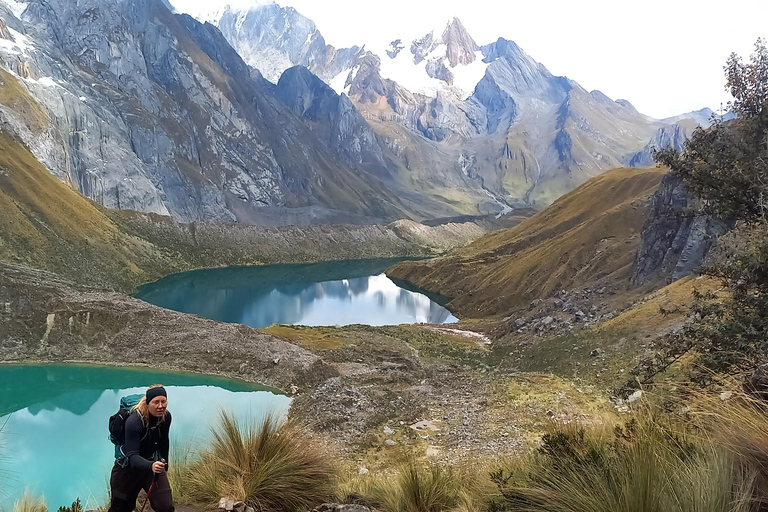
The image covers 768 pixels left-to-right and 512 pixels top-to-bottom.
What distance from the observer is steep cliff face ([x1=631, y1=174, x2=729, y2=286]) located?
3331cm

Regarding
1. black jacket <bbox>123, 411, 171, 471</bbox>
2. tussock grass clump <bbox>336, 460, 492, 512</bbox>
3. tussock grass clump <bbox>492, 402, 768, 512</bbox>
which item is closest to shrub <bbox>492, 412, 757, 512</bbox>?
tussock grass clump <bbox>492, 402, 768, 512</bbox>

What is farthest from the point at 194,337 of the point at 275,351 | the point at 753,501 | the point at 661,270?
the point at 753,501

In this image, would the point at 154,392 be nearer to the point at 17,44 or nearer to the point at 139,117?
the point at 17,44

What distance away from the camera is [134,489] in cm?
628

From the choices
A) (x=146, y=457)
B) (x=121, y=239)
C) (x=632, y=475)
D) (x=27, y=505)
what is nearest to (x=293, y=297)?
(x=121, y=239)

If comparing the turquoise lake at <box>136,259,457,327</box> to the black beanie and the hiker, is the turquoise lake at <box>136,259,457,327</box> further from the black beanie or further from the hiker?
the black beanie

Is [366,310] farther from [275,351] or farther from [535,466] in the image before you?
[535,466]

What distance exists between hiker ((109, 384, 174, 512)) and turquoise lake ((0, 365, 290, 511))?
716 cm

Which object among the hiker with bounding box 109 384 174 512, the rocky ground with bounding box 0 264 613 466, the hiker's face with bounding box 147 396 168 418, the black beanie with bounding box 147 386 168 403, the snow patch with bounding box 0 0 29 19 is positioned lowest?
the rocky ground with bounding box 0 264 613 466

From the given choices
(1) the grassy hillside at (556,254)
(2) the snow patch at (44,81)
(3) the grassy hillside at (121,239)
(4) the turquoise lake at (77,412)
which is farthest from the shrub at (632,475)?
(2) the snow patch at (44,81)

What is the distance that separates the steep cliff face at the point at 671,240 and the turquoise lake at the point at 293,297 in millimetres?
29791

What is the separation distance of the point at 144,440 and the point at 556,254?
60.1m

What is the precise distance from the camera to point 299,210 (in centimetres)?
17912

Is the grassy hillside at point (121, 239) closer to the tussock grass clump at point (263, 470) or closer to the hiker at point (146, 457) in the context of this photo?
the tussock grass clump at point (263, 470)
